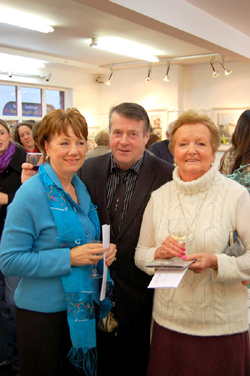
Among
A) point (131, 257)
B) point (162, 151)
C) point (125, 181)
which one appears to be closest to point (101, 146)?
point (162, 151)

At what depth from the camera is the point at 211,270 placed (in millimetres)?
1715

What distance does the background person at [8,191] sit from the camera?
2938 millimetres

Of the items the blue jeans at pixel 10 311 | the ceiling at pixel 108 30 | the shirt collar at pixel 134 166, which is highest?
the ceiling at pixel 108 30

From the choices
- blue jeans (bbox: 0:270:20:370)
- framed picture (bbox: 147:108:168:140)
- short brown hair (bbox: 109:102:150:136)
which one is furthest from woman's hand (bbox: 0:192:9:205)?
framed picture (bbox: 147:108:168:140)

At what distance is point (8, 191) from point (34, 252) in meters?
1.38

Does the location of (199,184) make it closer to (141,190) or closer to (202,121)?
(202,121)

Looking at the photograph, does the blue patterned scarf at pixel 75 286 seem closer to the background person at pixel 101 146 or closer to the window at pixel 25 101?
the background person at pixel 101 146

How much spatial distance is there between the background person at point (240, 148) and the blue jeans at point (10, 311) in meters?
2.04

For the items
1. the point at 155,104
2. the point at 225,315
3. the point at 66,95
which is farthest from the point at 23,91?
the point at 225,315

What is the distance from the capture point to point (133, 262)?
2.19 m

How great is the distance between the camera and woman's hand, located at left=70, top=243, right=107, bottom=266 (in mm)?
1746

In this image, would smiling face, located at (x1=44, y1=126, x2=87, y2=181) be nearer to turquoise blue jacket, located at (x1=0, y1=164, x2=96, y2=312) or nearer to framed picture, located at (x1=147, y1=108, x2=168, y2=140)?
turquoise blue jacket, located at (x1=0, y1=164, x2=96, y2=312)

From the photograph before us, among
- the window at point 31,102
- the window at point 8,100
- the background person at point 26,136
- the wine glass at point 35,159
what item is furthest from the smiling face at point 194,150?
the window at point 31,102

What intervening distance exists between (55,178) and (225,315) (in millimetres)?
1053
